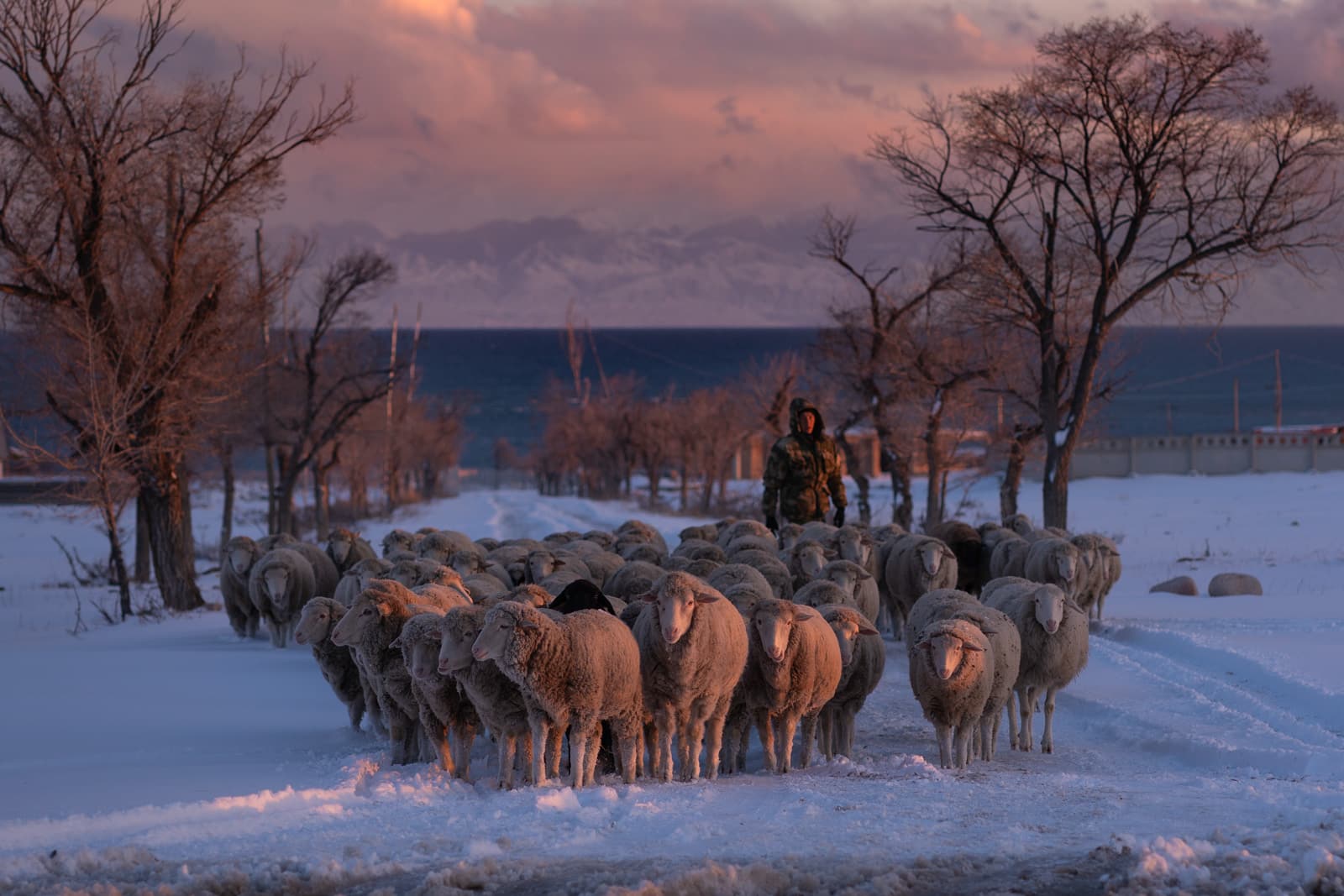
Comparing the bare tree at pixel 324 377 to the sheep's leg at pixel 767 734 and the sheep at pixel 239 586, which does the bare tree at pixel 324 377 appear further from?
the sheep's leg at pixel 767 734

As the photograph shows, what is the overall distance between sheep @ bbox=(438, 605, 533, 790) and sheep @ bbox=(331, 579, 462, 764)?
2.37 feet

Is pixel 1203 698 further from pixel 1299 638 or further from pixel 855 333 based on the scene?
pixel 855 333

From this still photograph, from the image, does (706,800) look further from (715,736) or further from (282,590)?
(282,590)

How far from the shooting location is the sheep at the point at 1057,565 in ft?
47.4

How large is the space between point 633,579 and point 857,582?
225 cm

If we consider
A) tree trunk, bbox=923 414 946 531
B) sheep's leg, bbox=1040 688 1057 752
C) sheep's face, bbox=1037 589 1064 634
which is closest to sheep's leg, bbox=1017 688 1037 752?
sheep's leg, bbox=1040 688 1057 752

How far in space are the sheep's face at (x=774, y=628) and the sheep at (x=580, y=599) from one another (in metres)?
1.08

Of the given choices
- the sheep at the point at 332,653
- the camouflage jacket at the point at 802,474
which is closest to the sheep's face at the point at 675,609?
the sheep at the point at 332,653

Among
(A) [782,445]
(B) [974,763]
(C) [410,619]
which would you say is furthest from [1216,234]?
(C) [410,619]

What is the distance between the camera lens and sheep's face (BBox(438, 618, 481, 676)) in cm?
823

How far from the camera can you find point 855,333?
29375 mm

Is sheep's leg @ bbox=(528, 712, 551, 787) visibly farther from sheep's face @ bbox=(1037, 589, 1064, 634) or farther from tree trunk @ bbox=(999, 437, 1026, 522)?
tree trunk @ bbox=(999, 437, 1026, 522)

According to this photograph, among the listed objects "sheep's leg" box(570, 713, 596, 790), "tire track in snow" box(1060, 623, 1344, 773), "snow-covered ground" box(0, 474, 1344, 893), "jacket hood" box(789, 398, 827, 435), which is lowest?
"tire track in snow" box(1060, 623, 1344, 773)

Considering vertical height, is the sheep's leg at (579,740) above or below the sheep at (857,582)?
below
